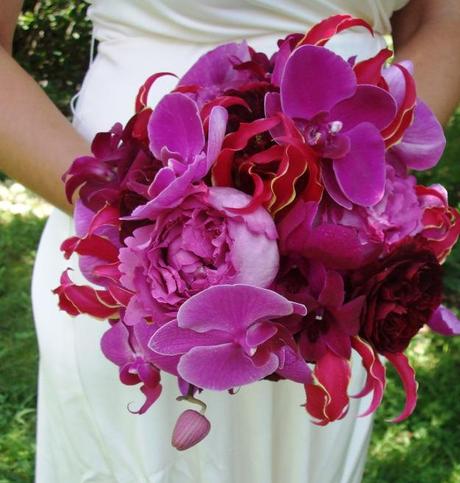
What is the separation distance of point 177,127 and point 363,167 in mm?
193

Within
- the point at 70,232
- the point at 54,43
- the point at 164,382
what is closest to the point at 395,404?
Answer: the point at 164,382

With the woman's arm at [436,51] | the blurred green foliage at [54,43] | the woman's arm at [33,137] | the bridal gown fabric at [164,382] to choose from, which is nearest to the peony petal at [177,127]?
the woman's arm at [33,137]

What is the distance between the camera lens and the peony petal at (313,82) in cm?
75

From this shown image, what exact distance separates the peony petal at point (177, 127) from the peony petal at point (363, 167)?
14 cm

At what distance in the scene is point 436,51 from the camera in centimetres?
132

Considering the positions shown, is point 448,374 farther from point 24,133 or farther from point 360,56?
point 24,133

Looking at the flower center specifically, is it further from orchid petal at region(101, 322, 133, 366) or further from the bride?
the bride

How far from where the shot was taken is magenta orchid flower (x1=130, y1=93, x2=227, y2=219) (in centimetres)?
71

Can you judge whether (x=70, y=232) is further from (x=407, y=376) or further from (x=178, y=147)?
(x=407, y=376)

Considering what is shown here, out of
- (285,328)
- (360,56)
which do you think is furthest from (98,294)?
(360,56)

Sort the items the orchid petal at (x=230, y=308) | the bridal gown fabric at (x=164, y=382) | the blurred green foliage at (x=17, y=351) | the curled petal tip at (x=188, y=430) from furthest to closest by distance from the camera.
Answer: the blurred green foliage at (x=17, y=351) → the bridal gown fabric at (x=164, y=382) → the curled petal tip at (x=188, y=430) → the orchid petal at (x=230, y=308)

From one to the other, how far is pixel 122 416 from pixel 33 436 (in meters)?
1.43

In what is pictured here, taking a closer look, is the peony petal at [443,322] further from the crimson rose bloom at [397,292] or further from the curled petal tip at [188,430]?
the curled petal tip at [188,430]

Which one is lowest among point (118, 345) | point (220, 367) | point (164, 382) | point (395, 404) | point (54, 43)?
point (54, 43)
